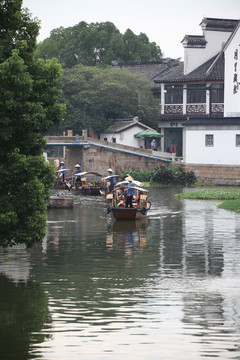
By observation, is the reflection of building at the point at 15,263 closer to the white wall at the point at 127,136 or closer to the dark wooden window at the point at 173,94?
the white wall at the point at 127,136

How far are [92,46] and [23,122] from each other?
2462 inches

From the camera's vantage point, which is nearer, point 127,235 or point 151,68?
point 127,235

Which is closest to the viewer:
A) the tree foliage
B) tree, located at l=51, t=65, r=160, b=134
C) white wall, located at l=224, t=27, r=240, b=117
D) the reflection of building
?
the reflection of building

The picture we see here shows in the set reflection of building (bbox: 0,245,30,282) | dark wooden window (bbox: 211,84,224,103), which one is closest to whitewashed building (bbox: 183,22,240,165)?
dark wooden window (bbox: 211,84,224,103)

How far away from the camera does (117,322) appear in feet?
44.9

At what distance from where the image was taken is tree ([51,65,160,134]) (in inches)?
2591

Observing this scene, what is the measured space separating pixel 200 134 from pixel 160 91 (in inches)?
596

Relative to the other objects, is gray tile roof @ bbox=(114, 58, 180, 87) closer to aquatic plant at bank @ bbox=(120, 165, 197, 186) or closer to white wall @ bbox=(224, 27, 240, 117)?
white wall @ bbox=(224, 27, 240, 117)

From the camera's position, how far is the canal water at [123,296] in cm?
1226

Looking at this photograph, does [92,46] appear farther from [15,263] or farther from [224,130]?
[15,263]

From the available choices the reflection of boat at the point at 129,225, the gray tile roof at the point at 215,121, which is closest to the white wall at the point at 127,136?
the gray tile roof at the point at 215,121

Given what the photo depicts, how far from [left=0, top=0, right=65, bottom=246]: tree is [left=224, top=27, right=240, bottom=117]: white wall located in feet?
140

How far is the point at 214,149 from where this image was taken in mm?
56625

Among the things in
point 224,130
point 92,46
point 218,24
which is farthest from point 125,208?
point 92,46
